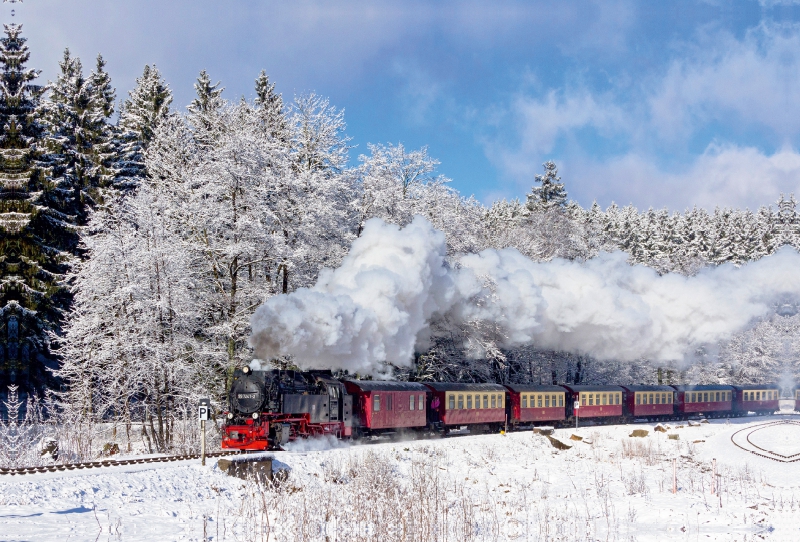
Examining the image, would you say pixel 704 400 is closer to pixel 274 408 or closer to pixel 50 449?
pixel 274 408

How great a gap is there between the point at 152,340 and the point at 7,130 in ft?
50.0

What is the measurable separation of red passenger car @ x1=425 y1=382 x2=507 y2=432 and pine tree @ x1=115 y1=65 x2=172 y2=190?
67.7ft

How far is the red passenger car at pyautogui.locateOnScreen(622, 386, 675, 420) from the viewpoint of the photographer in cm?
4550

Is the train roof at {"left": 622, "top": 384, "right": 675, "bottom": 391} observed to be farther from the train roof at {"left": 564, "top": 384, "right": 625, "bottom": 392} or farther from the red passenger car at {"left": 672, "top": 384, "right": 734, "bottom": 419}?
the train roof at {"left": 564, "top": 384, "right": 625, "bottom": 392}

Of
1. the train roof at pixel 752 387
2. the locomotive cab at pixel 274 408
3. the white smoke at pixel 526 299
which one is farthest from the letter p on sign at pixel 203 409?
the train roof at pixel 752 387

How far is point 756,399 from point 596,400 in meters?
21.6

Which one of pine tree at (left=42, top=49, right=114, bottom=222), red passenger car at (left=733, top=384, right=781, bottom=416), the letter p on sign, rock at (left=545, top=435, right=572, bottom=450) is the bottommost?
red passenger car at (left=733, top=384, right=781, bottom=416)

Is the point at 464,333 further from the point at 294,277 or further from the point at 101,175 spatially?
the point at 101,175

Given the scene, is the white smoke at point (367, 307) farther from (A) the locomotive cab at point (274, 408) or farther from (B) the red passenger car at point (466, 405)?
(B) the red passenger car at point (466, 405)

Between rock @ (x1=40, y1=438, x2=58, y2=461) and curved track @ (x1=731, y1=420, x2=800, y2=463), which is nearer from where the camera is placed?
rock @ (x1=40, y1=438, x2=58, y2=461)

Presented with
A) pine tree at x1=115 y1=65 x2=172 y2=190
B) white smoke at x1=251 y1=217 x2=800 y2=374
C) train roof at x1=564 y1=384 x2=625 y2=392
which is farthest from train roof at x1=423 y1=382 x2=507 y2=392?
pine tree at x1=115 y1=65 x2=172 y2=190

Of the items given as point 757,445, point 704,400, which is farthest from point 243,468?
point 704,400

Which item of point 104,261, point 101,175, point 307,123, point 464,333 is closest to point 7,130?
point 101,175

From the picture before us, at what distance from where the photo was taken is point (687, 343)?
138ft
